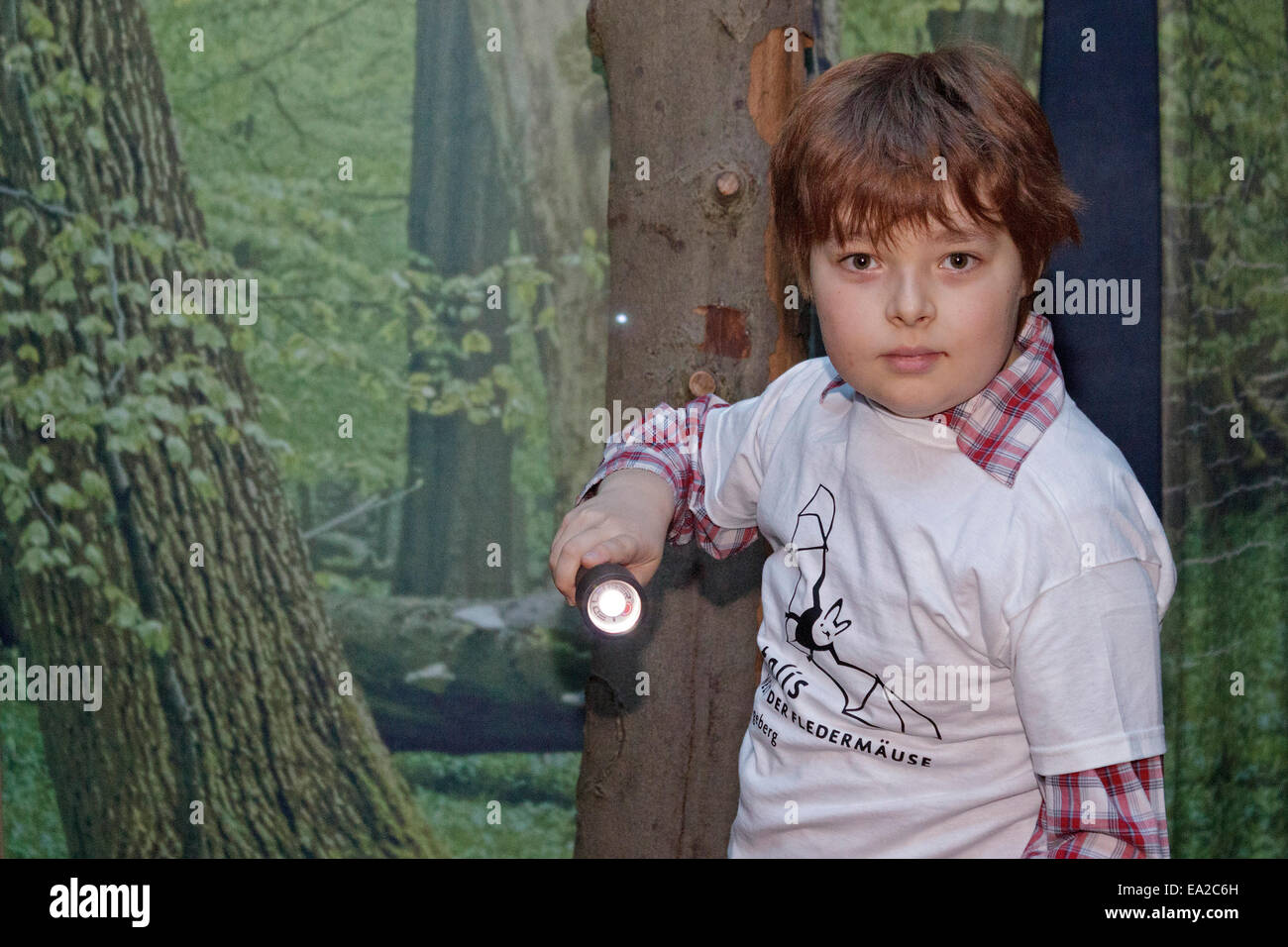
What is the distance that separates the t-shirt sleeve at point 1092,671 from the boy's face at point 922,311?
0.25 metres

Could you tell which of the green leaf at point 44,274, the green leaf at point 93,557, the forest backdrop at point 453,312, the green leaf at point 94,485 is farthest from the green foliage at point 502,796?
the green leaf at point 44,274

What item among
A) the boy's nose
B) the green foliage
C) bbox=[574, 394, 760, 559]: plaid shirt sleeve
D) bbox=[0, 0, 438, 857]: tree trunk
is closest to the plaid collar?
the boy's nose

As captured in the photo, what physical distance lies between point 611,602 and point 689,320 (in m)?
1.13

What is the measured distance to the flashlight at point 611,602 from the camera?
120cm

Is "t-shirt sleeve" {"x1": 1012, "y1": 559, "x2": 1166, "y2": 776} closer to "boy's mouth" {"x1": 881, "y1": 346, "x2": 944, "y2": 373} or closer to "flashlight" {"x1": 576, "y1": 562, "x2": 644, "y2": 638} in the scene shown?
"boy's mouth" {"x1": 881, "y1": 346, "x2": 944, "y2": 373}

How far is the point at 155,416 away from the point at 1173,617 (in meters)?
2.71

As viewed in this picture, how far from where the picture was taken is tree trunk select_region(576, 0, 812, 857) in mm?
2223

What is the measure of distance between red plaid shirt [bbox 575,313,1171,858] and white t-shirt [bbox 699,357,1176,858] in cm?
2

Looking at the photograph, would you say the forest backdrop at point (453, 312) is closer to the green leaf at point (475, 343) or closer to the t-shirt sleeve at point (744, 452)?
the green leaf at point (475, 343)

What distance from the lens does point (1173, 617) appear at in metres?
2.97

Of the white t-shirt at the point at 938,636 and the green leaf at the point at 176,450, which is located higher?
the green leaf at the point at 176,450
